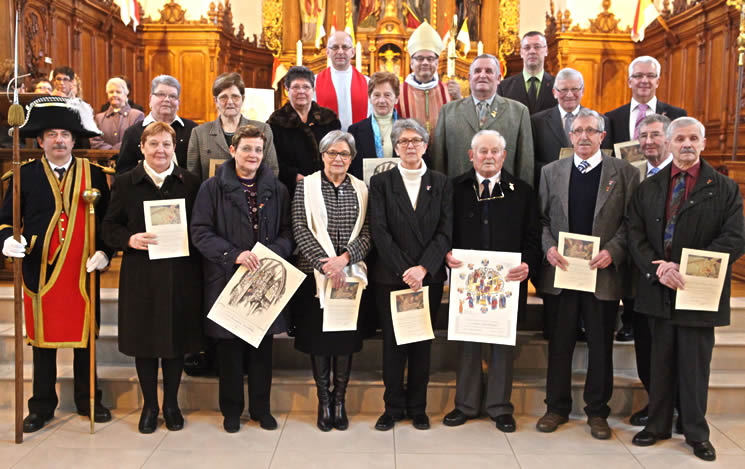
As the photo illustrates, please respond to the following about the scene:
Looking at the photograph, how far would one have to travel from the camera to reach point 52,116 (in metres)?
3.43

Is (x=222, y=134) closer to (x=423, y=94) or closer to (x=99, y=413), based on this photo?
(x=423, y=94)

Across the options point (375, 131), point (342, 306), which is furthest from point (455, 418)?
point (375, 131)

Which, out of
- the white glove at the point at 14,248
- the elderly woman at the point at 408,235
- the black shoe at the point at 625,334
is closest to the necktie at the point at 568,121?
the elderly woman at the point at 408,235

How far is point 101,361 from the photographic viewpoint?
421cm

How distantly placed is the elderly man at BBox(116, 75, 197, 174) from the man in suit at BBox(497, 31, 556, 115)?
2.20m

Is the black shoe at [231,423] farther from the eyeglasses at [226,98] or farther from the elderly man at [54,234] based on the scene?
the eyeglasses at [226,98]

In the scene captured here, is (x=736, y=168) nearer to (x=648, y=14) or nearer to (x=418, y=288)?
(x=418, y=288)

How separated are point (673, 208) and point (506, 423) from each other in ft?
4.58

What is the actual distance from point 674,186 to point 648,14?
24.3ft

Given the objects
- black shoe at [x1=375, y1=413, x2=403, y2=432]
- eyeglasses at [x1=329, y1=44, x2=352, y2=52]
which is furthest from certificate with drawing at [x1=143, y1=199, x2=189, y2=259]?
eyeglasses at [x1=329, y1=44, x2=352, y2=52]

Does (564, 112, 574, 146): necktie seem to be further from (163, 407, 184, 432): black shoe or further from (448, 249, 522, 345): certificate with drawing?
(163, 407, 184, 432): black shoe

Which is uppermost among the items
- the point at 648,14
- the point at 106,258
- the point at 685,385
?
the point at 648,14

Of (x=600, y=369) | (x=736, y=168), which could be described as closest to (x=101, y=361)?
(x=600, y=369)

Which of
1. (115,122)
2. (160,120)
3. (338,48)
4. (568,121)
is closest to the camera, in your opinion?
(160,120)
